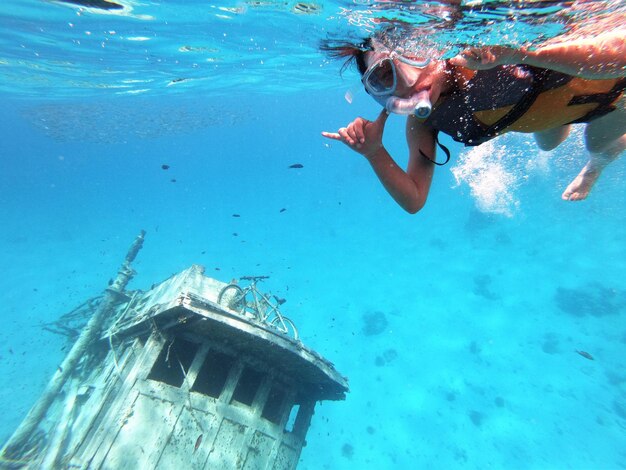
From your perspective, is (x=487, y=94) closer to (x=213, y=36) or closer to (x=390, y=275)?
(x=213, y=36)

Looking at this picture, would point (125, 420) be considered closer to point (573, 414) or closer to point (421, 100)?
point (421, 100)

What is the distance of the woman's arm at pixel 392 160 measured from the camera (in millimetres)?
2525

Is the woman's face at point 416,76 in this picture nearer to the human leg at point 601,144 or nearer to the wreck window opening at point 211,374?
the human leg at point 601,144

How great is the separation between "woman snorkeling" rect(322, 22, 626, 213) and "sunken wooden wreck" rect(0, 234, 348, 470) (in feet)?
17.3

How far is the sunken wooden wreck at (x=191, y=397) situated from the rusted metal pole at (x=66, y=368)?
147 mm

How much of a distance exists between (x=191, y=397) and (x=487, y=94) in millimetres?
7818

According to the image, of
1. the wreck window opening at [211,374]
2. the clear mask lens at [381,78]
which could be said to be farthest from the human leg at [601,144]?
the wreck window opening at [211,374]

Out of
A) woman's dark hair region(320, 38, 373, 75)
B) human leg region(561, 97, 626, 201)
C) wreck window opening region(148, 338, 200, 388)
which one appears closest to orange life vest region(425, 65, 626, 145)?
human leg region(561, 97, 626, 201)

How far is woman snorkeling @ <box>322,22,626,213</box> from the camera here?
2057 millimetres

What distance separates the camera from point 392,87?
8.27 feet

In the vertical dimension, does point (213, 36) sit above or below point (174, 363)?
above

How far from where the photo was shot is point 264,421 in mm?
7938

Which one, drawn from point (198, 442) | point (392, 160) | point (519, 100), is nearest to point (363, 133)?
point (392, 160)

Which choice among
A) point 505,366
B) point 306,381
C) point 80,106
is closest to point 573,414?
point 505,366
